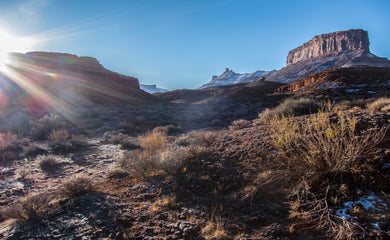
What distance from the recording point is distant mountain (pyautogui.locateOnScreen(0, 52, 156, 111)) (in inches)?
790

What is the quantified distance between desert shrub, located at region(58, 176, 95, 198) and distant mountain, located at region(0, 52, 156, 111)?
19.5m

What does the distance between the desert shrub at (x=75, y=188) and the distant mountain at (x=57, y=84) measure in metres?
19.5

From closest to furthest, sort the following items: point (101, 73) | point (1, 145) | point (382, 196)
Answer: point (382, 196)
point (1, 145)
point (101, 73)

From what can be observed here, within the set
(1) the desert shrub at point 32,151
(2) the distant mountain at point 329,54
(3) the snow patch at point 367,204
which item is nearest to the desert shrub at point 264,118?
(3) the snow patch at point 367,204

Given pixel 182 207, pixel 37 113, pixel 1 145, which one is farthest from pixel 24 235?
pixel 37 113

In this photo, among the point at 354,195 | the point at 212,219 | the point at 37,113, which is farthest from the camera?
the point at 37,113

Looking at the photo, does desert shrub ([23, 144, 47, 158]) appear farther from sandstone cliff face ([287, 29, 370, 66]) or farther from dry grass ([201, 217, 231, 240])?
sandstone cliff face ([287, 29, 370, 66])

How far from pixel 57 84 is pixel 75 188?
97.0ft

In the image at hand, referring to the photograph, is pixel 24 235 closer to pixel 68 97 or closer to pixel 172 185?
pixel 172 185

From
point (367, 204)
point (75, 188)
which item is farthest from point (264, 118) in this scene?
point (75, 188)

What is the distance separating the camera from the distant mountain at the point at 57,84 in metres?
20.1

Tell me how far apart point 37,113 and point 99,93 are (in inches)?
489

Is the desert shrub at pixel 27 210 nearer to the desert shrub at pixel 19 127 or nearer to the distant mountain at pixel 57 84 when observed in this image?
the desert shrub at pixel 19 127

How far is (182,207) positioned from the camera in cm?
269
